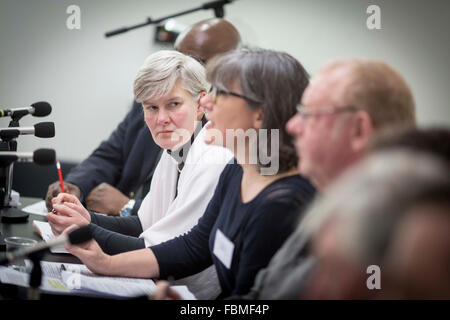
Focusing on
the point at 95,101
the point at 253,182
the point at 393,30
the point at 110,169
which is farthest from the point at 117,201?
the point at 393,30

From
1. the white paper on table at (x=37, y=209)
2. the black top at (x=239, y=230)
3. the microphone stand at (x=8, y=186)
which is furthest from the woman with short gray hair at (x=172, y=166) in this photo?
the white paper on table at (x=37, y=209)

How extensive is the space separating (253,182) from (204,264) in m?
0.37

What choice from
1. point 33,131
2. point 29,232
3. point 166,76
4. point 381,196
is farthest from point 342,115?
point 29,232

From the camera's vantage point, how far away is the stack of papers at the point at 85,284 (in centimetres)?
142

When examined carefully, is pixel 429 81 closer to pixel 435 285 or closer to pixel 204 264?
pixel 204 264

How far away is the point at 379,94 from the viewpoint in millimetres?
978

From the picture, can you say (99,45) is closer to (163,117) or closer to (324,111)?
(163,117)

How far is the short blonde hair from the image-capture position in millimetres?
972

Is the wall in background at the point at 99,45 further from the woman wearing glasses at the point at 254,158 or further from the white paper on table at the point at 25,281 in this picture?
the white paper on table at the point at 25,281

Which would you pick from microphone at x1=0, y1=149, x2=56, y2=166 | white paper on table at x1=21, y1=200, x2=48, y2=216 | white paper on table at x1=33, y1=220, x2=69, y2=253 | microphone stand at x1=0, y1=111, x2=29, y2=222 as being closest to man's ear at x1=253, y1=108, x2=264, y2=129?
microphone at x1=0, y1=149, x2=56, y2=166

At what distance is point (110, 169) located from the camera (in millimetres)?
2977

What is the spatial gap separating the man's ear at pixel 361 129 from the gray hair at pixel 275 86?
33 centimetres

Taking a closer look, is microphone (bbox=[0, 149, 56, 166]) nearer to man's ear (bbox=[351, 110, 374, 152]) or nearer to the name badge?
the name badge
